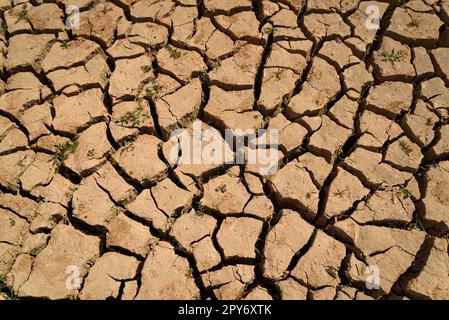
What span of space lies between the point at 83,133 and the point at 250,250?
54.4 inches

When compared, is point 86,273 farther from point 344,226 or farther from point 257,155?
point 344,226

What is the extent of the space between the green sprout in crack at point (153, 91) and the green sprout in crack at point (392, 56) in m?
1.69

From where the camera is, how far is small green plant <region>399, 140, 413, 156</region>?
2.97 metres

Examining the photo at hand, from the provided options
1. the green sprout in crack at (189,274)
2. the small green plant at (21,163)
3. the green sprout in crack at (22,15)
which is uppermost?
the green sprout in crack at (22,15)

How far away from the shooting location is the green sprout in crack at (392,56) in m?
3.35

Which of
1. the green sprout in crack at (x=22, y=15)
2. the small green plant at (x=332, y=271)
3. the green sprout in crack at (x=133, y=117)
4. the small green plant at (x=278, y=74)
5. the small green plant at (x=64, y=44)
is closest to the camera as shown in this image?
the small green plant at (x=332, y=271)

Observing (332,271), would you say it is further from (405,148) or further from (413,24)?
(413,24)

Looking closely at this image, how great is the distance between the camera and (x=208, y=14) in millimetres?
3531

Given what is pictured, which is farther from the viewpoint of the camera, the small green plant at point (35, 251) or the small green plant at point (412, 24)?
the small green plant at point (412, 24)

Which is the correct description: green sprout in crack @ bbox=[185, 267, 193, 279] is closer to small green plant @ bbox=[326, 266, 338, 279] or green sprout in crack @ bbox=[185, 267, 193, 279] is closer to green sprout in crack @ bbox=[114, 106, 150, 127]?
small green plant @ bbox=[326, 266, 338, 279]

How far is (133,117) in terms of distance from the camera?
3.08 m

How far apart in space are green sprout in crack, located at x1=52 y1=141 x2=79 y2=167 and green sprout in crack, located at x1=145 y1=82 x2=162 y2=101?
591 mm

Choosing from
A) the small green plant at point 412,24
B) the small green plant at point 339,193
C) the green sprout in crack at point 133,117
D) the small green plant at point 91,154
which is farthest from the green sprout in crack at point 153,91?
the small green plant at point 412,24

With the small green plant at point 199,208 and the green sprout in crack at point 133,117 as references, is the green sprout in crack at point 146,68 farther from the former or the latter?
the small green plant at point 199,208
